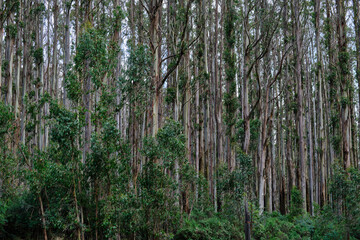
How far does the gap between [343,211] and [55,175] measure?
10.5 metres

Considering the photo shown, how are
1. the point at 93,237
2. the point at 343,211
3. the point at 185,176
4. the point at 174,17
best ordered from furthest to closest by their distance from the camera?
the point at 174,17 < the point at 343,211 < the point at 185,176 < the point at 93,237

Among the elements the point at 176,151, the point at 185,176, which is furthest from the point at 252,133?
the point at 176,151

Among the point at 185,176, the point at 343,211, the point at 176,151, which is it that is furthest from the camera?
the point at 343,211

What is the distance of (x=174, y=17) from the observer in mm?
15938

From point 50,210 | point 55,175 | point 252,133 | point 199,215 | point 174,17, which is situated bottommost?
point 199,215

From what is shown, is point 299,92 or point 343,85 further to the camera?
point 299,92

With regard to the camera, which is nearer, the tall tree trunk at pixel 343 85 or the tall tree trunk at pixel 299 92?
the tall tree trunk at pixel 343 85

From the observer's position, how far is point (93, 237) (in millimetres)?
8578

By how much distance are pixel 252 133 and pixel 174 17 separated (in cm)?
690

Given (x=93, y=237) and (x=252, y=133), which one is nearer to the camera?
(x=93, y=237)

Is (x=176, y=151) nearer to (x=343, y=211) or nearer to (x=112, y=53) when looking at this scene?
(x=112, y=53)

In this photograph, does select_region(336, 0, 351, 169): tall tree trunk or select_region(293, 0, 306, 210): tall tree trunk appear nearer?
select_region(336, 0, 351, 169): tall tree trunk

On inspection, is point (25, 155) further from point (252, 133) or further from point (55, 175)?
point (252, 133)

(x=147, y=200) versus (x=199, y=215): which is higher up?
(x=147, y=200)
